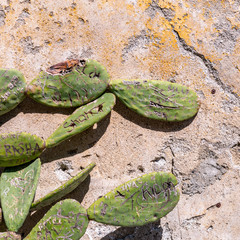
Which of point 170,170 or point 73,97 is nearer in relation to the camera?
point 73,97

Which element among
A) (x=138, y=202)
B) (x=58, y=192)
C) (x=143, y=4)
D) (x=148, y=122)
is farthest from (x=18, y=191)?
(x=143, y=4)

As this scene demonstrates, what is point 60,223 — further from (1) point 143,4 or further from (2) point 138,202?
(1) point 143,4

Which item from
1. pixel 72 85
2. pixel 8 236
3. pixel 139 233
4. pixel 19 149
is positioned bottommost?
pixel 139 233

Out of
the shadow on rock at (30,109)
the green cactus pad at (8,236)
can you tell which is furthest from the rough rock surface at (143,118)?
the green cactus pad at (8,236)

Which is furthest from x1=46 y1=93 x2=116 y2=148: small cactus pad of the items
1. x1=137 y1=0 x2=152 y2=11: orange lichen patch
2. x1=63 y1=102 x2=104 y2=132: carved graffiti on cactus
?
x1=137 y1=0 x2=152 y2=11: orange lichen patch

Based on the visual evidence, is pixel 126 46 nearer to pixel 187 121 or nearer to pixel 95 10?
pixel 95 10

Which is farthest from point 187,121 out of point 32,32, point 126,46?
point 32,32
